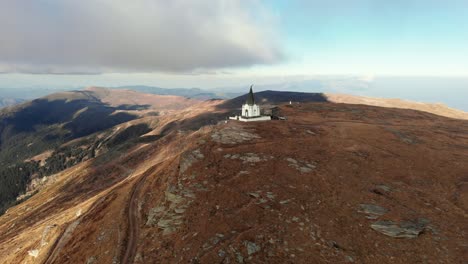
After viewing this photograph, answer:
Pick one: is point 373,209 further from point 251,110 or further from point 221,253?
point 251,110

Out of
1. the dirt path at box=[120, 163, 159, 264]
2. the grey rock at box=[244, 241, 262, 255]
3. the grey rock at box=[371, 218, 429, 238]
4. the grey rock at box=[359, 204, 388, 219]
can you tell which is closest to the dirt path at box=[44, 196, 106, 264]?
the dirt path at box=[120, 163, 159, 264]

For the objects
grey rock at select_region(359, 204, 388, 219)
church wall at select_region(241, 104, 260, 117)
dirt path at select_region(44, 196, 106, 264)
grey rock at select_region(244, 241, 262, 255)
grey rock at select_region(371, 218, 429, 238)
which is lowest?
dirt path at select_region(44, 196, 106, 264)

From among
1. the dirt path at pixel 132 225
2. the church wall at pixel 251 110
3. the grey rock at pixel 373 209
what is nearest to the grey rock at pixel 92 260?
the dirt path at pixel 132 225

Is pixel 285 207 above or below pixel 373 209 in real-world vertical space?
below

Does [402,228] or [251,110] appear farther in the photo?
[251,110]

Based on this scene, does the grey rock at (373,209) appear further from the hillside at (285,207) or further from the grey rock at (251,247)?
the grey rock at (251,247)

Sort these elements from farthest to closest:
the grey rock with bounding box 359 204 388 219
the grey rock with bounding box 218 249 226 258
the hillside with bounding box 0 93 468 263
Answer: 1. the grey rock with bounding box 359 204 388 219
2. the hillside with bounding box 0 93 468 263
3. the grey rock with bounding box 218 249 226 258

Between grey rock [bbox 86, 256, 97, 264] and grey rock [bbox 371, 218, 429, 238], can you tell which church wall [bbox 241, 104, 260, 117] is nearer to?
grey rock [bbox 371, 218, 429, 238]

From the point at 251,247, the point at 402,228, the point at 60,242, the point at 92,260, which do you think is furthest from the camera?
the point at 60,242

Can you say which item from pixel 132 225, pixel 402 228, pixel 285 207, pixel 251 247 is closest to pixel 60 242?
pixel 132 225
